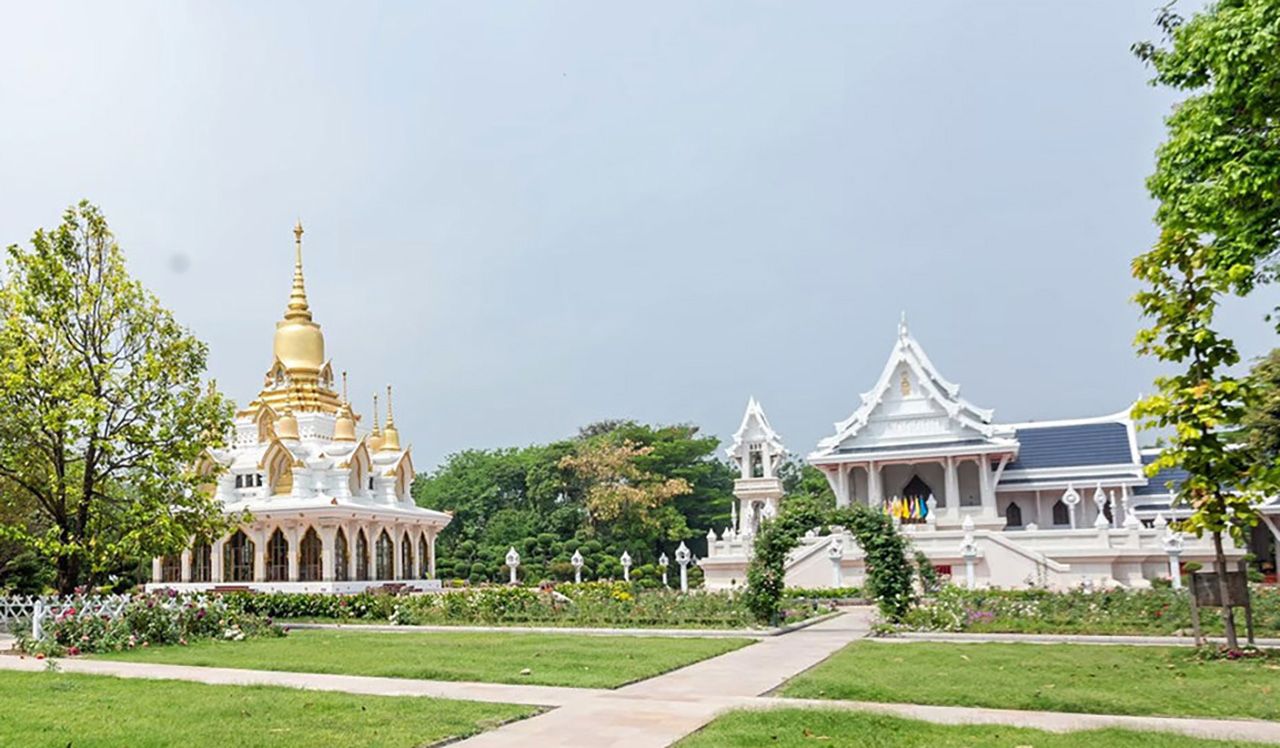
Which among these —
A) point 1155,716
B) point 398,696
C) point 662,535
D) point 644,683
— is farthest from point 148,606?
point 662,535

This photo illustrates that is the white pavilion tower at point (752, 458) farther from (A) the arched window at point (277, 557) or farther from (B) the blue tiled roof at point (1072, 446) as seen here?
(A) the arched window at point (277, 557)

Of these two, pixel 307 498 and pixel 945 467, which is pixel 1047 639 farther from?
pixel 307 498

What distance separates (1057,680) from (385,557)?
3032 centimetres

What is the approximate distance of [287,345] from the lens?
41.3 m

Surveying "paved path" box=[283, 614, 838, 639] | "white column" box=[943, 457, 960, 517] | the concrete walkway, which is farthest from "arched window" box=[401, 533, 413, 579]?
the concrete walkway

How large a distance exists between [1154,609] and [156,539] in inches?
769

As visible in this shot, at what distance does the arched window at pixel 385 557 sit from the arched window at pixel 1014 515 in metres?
24.6

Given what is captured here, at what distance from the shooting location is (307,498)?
3569 cm

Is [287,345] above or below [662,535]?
above

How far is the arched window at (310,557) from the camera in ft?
116

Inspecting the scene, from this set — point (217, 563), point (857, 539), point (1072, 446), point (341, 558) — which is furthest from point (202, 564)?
→ point (1072, 446)

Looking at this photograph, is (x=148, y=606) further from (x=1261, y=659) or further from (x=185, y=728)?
(x=1261, y=659)

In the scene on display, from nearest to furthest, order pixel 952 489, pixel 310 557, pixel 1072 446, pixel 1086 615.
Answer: pixel 1086 615, pixel 310 557, pixel 952 489, pixel 1072 446

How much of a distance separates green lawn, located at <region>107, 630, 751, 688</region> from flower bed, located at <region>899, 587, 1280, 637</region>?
168 inches
